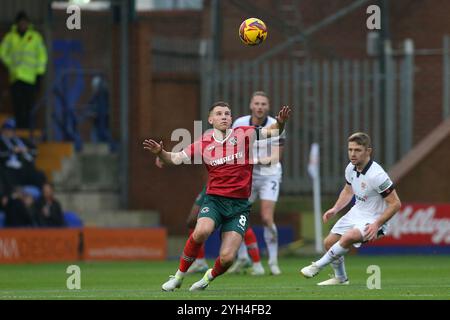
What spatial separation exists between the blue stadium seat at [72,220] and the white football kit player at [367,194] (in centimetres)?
984

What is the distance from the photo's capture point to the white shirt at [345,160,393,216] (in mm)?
14797

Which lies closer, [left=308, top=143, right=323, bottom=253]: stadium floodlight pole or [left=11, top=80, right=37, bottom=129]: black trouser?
[left=308, top=143, right=323, bottom=253]: stadium floodlight pole

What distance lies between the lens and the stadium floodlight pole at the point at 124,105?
26453mm

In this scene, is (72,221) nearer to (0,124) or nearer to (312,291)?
(0,124)

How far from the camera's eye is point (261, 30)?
1593 centimetres

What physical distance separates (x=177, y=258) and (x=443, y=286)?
31.5ft

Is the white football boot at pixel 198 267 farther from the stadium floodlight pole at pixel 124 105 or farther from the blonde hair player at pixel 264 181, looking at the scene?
→ the stadium floodlight pole at pixel 124 105

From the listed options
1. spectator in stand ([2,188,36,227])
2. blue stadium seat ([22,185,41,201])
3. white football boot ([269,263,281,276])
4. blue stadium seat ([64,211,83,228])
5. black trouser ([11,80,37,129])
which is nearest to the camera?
white football boot ([269,263,281,276])

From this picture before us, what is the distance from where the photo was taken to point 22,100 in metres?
26.2

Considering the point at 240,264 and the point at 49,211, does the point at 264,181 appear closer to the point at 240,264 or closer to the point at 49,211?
the point at 240,264

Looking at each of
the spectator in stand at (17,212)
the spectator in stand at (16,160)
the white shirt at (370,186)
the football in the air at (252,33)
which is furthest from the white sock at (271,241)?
the spectator in stand at (16,160)

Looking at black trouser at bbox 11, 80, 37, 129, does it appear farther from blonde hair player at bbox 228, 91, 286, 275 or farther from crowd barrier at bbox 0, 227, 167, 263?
blonde hair player at bbox 228, 91, 286, 275

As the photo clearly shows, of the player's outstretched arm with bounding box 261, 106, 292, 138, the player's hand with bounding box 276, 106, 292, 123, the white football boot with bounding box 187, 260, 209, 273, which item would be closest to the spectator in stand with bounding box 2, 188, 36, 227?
the white football boot with bounding box 187, 260, 209, 273
